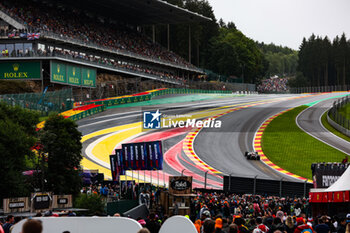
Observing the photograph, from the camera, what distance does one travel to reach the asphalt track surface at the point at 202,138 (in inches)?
1531

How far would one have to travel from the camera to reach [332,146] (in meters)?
44.8

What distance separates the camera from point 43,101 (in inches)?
1981

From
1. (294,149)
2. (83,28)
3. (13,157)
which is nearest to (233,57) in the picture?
(83,28)

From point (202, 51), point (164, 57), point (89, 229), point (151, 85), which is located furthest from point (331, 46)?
point (89, 229)

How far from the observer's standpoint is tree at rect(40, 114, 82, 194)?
2922cm

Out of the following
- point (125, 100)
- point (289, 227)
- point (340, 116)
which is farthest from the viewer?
point (125, 100)

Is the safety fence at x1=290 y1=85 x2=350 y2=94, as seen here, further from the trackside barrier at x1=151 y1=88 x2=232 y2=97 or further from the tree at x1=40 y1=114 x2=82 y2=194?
the tree at x1=40 y1=114 x2=82 y2=194

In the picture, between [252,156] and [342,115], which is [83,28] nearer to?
[342,115]

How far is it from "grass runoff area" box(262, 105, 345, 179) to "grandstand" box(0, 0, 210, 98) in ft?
73.3

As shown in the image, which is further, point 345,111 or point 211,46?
point 211,46

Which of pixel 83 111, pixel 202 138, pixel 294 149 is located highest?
pixel 83 111

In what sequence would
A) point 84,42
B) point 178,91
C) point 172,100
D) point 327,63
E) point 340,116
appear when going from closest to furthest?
point 340,116 → point 172,100 → point 84,42 → point 178,91 → point 327,63

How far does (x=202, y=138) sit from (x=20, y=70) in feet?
78.4

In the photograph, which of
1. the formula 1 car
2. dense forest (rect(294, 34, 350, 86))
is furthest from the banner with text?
dense forest (rect(294, 34, 350, 86))
